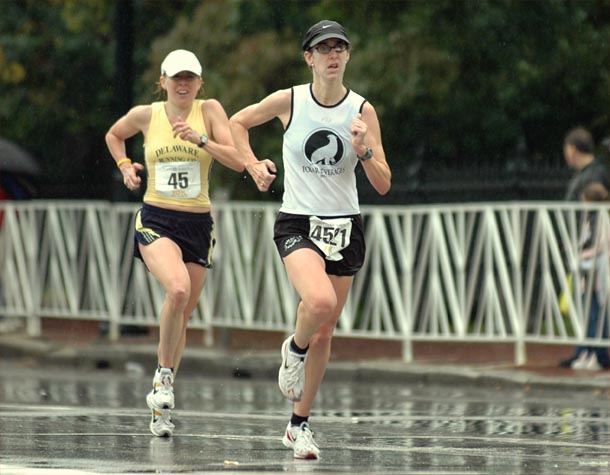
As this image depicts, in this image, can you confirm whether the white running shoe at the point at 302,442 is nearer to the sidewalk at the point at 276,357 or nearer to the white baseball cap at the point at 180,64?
the white baseball cap at the point at 180,64

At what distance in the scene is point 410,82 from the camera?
19.2 meters

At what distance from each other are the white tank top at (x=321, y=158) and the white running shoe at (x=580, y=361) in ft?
19.9

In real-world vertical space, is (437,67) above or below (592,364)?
above

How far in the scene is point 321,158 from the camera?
8281 millimetres

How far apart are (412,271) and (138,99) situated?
822 cm

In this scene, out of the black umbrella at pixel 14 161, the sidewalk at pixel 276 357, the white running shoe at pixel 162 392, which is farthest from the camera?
the black umbrella at pixel 14 161

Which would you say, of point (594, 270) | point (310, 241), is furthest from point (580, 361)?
point (310, 241)

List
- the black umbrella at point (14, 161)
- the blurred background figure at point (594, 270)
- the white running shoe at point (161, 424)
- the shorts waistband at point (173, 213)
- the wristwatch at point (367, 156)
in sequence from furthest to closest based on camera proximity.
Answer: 1. the black umbrella at point (14, 161)
2. the blurred background figure at point (594, 270)
3. the shorts waistband at point (173, 213)
4. the white running shoe at point (161, 424)
5. the wristwatch at point (367, 156)

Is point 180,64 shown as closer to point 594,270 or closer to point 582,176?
point 594,270

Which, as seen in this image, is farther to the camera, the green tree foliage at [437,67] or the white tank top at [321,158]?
the green tree foliage at [437,67]

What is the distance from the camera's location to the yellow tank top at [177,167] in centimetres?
977

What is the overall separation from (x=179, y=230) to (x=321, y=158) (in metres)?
1.66

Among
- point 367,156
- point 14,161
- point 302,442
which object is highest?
point 14,161

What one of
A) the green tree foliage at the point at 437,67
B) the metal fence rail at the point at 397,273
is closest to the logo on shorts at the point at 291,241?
the metal fence rail at the point at 397,273
